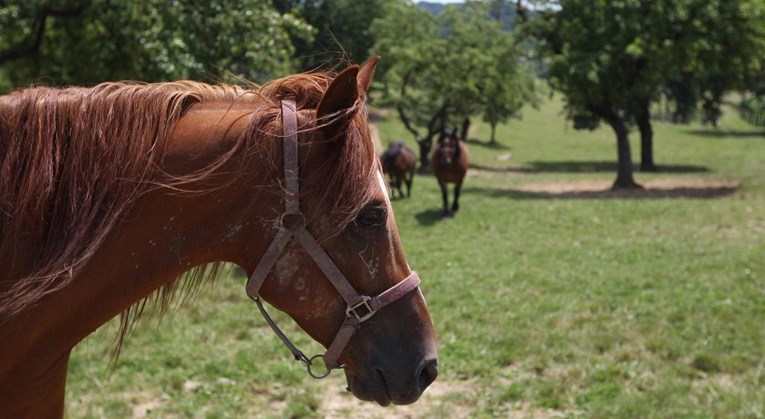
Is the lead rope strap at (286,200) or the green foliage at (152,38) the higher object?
the green foliage at (152,38)

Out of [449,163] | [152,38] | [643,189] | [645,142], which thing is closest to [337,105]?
[152,38]

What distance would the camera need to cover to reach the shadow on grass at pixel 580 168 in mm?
23734

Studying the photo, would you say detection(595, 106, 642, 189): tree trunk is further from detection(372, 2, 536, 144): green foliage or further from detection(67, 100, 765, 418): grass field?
detection(67, 100, 765, 418): grass field

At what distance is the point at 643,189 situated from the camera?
17766 mm

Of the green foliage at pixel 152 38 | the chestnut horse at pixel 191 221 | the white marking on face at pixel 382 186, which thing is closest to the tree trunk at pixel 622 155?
the green foliage at pixel 152 38

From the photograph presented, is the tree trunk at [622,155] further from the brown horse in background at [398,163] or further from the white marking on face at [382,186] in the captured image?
the white marking on face at [382,186]

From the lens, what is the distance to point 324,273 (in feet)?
5.49

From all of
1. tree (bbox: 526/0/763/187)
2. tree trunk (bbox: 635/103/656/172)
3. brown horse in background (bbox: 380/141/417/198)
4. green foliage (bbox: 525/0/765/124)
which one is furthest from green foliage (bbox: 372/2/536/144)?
brown horse in background (bbox: 380/141/417/198)

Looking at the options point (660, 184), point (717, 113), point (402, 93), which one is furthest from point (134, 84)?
point (717, 113)

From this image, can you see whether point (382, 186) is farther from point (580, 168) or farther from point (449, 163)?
point (580, 168)

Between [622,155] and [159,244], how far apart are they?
18519 millimetres

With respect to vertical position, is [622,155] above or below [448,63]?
below

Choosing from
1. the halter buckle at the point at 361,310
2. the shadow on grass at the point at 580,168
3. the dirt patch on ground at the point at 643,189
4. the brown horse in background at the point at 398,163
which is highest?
the halter buckle at the point at 361,310

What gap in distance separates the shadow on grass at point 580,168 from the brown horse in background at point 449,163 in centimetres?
1300
